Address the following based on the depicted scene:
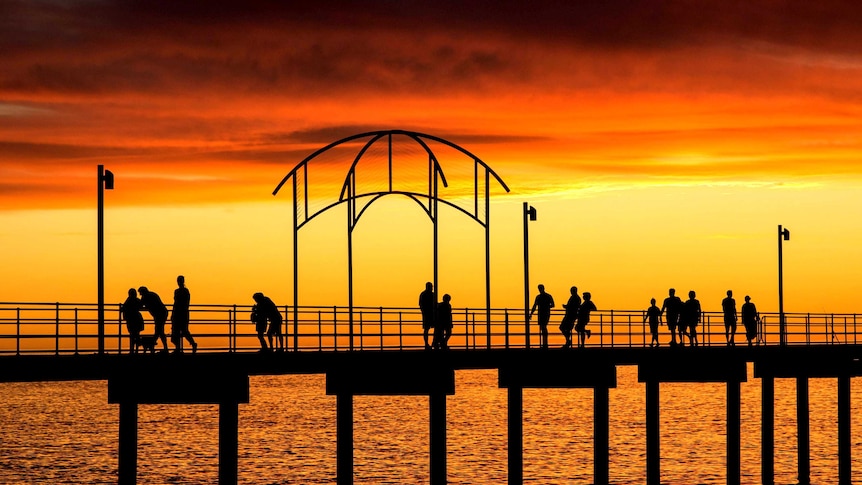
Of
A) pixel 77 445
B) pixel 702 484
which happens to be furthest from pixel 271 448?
pixel 702 484

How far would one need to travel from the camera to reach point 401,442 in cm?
8588

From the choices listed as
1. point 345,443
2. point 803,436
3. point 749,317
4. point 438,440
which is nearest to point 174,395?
point 345,443

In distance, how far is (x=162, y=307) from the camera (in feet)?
107

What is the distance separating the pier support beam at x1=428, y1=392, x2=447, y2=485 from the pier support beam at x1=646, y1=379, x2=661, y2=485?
6817mm

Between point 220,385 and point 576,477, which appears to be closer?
point 220,385

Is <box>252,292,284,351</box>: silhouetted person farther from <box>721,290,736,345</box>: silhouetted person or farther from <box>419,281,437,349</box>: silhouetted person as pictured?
<box>721,290,736,345</box>: silhouetted person

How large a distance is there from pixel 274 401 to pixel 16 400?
44893 millimetres

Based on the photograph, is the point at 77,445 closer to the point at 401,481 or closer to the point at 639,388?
the point at 401,481

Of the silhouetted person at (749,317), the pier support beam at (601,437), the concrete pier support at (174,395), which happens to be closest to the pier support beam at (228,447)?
the concrete pier support at (174,395)

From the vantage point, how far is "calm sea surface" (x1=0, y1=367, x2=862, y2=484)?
62.7m

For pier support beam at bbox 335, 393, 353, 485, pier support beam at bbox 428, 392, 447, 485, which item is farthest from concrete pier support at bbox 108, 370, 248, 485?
pier support beam at bbox 428, 392, 447, 485

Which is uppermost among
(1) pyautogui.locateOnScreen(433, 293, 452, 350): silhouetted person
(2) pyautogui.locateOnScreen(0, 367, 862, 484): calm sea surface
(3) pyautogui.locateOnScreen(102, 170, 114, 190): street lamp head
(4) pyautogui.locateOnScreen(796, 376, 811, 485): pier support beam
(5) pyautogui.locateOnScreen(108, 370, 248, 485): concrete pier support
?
(3) pyautogui.locateOnScreen(102, 170, 114, 190): street lamp head

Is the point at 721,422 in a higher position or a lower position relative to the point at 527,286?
lower

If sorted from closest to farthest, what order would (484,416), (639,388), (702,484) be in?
1. (702,484)
2. (484,416)
3. (639,388)
